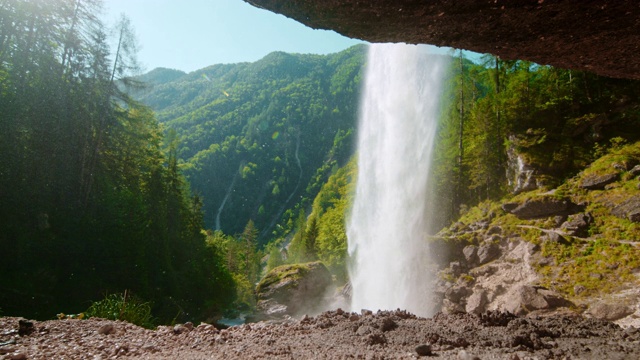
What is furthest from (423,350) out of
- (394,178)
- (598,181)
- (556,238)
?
(394,178)

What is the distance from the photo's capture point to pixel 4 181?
12.6 meters

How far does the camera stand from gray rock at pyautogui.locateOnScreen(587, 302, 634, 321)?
811 centimetres

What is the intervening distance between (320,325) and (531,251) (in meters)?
11.2

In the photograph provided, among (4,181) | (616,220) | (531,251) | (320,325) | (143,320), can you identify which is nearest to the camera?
(320,325)

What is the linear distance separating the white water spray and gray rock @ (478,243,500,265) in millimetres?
2460

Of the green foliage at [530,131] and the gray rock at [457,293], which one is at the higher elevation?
the green foliage at [530,131]

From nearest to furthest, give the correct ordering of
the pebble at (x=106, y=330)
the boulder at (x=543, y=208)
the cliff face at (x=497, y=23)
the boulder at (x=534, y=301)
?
the cliff face at (x=497, y=23)
the pebble at (x=106, y=330)
the boulder at (x=534, y=301)
the boulder at (x=543, y=208)

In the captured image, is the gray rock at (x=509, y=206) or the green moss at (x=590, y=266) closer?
the green moss at (x=590, y=266)

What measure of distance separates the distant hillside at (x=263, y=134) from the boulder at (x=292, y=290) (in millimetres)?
90991

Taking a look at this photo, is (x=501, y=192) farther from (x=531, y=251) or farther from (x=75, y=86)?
(x=75, y=86)

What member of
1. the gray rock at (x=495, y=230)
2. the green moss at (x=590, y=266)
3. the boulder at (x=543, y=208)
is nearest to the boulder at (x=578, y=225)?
the green moss at (x=590, y=266)

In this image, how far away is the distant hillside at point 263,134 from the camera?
428 ft

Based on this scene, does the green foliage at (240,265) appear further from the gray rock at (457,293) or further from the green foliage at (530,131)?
the green foliage at (530,131)

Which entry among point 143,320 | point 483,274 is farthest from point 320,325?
point 483,274
